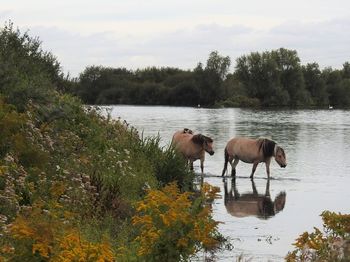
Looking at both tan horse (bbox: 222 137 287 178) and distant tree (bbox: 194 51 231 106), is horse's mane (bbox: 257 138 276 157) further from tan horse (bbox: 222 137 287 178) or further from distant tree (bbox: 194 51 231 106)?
distant tree (bbox: 194 51 231 106)

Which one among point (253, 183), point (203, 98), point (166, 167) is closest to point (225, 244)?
point (166, 167)

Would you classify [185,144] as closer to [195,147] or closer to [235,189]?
[195,147]

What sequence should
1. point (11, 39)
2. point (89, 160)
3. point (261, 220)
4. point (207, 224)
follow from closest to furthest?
1. point (207, 224)
2. point (89, 160)
3. point (261, 220)
4. point (11, 39)

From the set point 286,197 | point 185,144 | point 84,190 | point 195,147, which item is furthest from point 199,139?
point 84,190

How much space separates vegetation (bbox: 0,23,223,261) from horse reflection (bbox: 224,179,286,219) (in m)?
1.28

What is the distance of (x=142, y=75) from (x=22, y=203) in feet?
486

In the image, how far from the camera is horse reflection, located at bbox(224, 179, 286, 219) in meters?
15.4

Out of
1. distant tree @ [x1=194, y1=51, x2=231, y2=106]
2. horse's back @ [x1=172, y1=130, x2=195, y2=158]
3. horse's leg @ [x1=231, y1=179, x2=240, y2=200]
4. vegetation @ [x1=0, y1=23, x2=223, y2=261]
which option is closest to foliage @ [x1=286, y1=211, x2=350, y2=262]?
vegetation @ [x1=0, y1=23, x2=223, y2=261]

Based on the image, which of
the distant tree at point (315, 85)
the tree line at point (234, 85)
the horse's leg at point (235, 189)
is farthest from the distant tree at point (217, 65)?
the horse's leg at point (235, 189)

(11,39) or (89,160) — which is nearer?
(89,160)

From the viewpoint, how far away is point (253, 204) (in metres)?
16.5

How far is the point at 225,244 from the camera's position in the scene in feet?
38.9

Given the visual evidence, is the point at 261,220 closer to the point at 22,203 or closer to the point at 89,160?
the point at 89,160

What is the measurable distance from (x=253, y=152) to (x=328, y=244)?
15565 millimetres
